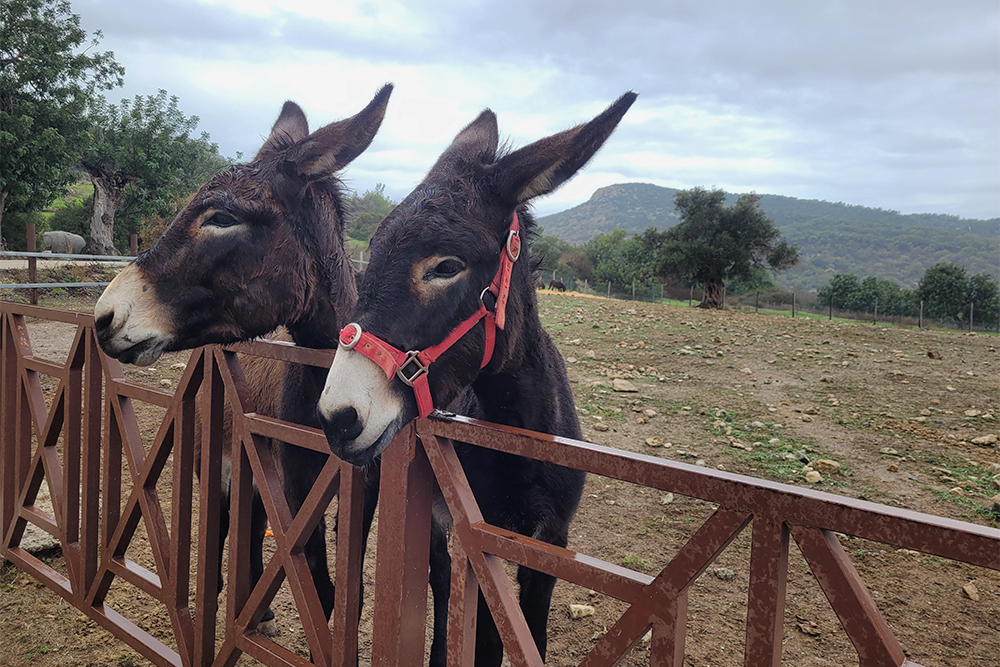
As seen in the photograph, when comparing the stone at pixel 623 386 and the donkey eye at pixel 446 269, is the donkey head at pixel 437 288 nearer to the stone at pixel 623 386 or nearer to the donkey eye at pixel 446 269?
the donkey eye at pixel 446 269

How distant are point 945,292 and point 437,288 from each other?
40.2m

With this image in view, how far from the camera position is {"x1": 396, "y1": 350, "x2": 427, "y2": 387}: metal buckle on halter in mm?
1720

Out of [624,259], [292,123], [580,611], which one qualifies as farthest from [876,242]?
[292,123]

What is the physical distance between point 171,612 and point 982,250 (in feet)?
475

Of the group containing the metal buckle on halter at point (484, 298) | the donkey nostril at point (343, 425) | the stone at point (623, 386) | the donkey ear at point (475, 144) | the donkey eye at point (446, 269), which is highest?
the donkey ear at point (475, 144)

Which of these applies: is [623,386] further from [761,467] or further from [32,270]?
[32,270]

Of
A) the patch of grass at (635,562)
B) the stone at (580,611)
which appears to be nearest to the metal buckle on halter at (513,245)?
the stone at (580,611)

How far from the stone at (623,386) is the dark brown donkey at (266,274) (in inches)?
248

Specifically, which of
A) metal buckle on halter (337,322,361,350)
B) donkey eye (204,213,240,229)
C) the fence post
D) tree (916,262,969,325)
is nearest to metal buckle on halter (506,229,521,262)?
metal buckle on halter (337,322,361,350)

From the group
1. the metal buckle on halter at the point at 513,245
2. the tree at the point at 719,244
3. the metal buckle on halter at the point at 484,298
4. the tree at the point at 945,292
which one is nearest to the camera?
the metal buckle on halter at the point at 484,298

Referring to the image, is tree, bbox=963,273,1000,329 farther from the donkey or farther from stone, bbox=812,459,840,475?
the donkey

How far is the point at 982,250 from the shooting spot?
111625 millimetres

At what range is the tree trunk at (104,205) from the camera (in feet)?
76.0

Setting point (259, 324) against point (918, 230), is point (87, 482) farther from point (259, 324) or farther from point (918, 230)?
point (918, 230)
